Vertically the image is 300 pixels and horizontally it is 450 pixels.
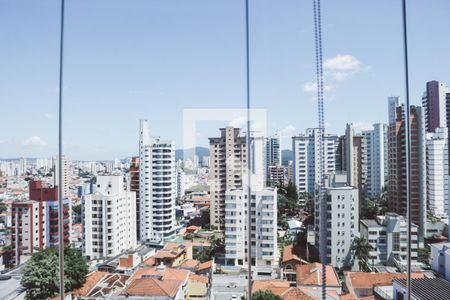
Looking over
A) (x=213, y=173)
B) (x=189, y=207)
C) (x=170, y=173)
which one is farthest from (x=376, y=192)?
(x=189, y=207)

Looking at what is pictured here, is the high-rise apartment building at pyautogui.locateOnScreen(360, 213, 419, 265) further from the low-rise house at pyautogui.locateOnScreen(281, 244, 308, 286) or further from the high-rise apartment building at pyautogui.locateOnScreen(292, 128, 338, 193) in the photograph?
the high-rise apartment building at pyautogui.locateOnScreen(292, 128, 338, 193)

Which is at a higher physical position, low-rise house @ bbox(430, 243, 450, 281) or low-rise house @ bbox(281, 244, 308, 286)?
low-rise house @ bbox(430, 243, 450, 281)

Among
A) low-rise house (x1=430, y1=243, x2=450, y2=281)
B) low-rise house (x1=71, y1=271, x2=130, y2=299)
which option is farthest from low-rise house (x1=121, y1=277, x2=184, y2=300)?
low-rise house (x1=430, y1=243, x2=450, y2=281)

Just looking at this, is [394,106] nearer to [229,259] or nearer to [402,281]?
[229,259]

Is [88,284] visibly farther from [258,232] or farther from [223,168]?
[223,168]

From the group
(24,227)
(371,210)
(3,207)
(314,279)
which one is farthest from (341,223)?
(3,207)

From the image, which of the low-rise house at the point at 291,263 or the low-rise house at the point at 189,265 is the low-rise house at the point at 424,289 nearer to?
the low-rise house at the point at 291,263
